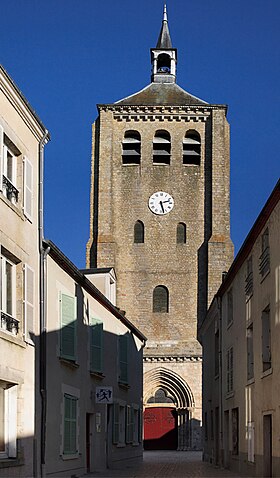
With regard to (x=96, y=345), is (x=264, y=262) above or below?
above

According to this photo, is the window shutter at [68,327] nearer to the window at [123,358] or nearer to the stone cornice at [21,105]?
the stone cornice at [21,105]

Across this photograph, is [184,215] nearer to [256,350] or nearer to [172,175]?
[172,175]

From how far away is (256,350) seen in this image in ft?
69.6

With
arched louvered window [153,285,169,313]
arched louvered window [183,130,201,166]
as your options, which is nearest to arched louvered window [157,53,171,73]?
arched louvered window [183,130,201,166]

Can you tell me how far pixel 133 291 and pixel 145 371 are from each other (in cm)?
473

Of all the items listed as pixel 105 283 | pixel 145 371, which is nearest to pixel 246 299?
pixel 105 283

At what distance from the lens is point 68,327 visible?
68.8ft

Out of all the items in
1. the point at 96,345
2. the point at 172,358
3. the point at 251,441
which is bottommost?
the point at 251,441

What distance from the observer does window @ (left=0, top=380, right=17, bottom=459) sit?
15.7 m

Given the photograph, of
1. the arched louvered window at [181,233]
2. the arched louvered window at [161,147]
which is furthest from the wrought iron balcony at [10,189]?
the arched louvered window at [161,147]

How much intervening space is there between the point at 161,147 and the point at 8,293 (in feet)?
133

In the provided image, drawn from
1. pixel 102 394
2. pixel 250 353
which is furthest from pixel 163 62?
pixel 102 394

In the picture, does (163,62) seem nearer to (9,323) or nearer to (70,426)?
(70,426)

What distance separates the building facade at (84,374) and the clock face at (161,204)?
21178mm
